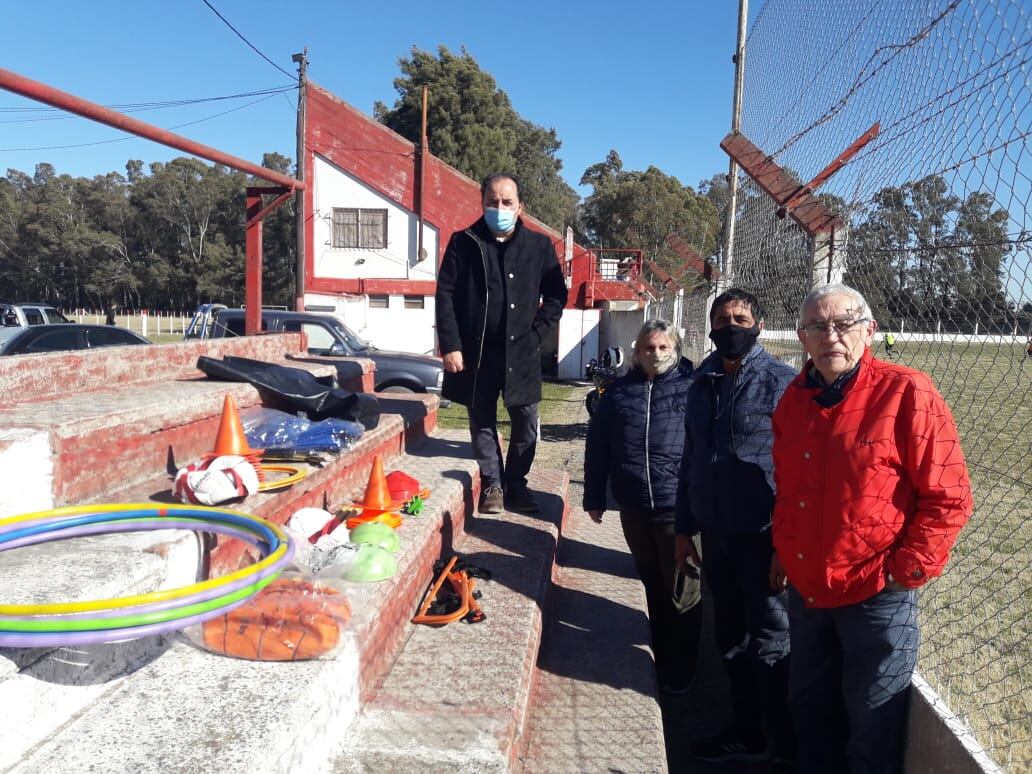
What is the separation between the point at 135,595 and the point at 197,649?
1.11 feet

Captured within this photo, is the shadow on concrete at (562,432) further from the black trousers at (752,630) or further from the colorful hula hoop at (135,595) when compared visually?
the colorful hula hoop at (135,595)

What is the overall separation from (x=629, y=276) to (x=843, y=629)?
2135 cm

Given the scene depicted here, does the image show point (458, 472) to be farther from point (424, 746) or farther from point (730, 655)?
point (424, 746)

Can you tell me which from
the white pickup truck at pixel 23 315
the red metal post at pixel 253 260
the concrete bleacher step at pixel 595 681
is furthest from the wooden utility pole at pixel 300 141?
the concrete bleacher step at pixel 595 681

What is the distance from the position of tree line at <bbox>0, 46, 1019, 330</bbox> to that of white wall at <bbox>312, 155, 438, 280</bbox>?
8.94m

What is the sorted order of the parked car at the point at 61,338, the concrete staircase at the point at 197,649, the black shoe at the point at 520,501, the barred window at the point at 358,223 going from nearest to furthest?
the concrete staircase at the point at 197,649 < the black shoe at the point at 520,501 < the parked car at the point at 61,338 < the barred window at the point at 358,223

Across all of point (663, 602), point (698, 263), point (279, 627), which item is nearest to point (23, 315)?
point (698, 263)

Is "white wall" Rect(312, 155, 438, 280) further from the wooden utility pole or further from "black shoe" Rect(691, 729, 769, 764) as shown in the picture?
"black shoe" Rect(691, 729, 769, 764)

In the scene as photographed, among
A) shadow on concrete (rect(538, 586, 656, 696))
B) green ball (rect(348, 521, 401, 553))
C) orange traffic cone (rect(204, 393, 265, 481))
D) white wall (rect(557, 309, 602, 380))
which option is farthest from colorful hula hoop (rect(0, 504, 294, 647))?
white wall (rect(557, 309, 602, 380))

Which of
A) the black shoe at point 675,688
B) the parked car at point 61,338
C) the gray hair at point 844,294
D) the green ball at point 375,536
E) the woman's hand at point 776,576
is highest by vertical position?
the gray hair at point 844,294

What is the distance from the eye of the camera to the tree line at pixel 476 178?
108 inches

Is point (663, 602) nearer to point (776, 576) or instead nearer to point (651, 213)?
point (776, 576)

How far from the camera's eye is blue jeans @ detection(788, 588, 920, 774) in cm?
231

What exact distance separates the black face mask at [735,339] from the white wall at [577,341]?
19317 millimetres
